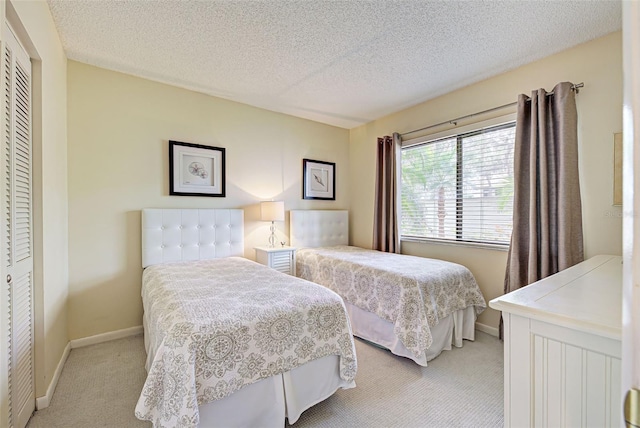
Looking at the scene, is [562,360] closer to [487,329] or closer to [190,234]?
[487,329]

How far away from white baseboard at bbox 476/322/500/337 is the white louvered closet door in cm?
356

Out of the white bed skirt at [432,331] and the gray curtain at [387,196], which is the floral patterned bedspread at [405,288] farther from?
the gray curtain at [387,196]

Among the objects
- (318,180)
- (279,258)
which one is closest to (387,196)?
(318,180)

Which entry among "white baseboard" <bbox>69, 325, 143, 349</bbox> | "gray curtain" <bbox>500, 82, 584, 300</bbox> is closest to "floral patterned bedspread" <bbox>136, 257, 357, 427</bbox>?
"white baseboard" <bbox>69, 325, 143, 349</bbox>

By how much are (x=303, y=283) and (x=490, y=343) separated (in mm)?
1950

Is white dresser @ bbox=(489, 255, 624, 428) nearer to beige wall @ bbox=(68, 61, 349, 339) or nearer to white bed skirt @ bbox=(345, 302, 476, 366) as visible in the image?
white bed skirt @ bbox=(345, 302, 476, 366)

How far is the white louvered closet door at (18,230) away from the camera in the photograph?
1.44 m

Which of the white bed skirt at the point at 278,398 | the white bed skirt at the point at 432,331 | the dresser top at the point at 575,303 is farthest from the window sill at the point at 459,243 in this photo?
the white bed skirt at the point at 278,398

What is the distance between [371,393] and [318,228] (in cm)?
235

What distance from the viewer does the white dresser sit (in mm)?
778

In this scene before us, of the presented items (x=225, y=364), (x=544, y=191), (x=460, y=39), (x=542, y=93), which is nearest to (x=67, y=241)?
(x=225, y=364)

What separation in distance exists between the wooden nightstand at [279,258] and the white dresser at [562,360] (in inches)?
101

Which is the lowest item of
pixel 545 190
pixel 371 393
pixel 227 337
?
pixel 371 393

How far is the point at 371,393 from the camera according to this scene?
195 cm
